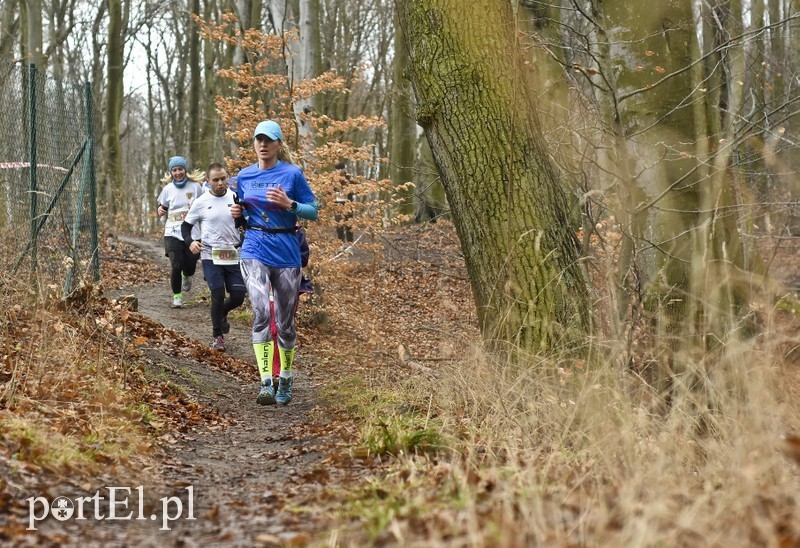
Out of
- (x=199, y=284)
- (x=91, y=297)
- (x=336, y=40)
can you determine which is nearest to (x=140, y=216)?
(x=336, y=40)

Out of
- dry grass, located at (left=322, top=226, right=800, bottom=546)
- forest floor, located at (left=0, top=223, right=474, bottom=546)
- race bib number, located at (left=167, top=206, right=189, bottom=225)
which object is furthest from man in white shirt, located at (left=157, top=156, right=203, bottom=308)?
dry grass, located at (left=322, top=226, right=800, bottom=546)

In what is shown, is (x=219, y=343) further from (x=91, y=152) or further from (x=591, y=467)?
(x=591, y=467)

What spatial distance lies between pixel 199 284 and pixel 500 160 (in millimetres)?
11149

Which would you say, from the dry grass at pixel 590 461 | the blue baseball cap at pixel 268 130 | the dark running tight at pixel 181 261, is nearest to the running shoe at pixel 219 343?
the dark running tight at pixel 181 261

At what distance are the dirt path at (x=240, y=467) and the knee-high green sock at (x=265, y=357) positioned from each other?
0.94 ft

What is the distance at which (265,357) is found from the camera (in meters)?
7.04

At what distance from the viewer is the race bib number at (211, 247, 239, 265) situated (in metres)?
9.45

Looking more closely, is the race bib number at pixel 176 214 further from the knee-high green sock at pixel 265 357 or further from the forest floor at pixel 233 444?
the knee-high green sock at pixel 265 357

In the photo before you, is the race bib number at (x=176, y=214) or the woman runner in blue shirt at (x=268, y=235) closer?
the woman runner in blue shirt at (x=268, y=235)

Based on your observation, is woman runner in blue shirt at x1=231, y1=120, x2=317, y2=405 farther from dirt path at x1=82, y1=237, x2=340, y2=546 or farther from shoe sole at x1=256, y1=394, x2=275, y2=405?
dirt path at x1=82, y1=237, x2=340, y2=546

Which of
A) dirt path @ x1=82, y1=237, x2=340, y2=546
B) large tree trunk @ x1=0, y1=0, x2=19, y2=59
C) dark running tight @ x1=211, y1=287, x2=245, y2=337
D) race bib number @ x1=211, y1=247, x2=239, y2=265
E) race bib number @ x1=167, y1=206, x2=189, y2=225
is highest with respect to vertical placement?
large tree trunk @ x1=0, y1=0, x2=19, y2=59

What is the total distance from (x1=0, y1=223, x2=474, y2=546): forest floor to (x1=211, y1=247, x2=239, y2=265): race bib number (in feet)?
3.07

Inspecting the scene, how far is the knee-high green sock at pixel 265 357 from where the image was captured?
7.03 m

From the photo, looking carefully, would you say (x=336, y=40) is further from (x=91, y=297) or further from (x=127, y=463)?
(x=127, y=463)
